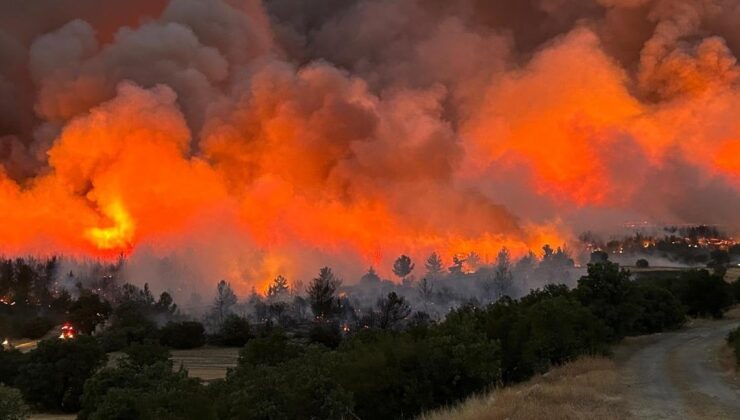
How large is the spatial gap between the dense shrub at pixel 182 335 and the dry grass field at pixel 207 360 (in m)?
1.81

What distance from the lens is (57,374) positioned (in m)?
52.2

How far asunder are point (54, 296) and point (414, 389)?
388 feet

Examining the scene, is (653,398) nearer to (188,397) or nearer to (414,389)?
(414,389)

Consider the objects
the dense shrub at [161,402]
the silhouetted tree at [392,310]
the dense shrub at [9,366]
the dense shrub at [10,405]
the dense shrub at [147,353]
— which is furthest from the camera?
the silhouetted tree at [392,310]

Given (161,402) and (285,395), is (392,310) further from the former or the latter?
(161,402)

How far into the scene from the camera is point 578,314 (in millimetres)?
40938

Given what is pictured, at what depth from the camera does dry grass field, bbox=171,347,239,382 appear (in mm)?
64750

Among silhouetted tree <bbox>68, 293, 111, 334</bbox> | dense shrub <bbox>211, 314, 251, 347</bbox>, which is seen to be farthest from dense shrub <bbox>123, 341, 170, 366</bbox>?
silhouetted tree <bbox>68, 293, 111, 334</bbox>

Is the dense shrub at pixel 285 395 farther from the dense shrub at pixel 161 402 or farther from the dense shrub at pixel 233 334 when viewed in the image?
the dense shrub at pixel 233 334

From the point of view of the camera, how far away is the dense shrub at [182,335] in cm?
9144

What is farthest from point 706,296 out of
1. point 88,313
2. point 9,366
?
point 88,313

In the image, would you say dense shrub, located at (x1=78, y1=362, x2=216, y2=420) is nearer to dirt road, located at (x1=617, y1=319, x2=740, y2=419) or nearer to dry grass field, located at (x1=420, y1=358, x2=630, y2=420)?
dry grass field, located at (x1=420, y1=358, x2=630, y2=420)

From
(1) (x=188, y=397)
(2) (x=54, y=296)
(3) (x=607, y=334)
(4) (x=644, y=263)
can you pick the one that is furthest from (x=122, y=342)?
(4) (x=644, y=263)

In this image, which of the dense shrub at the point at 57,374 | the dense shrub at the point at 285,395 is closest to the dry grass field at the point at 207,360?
the dense shrub at the point at 57,374
